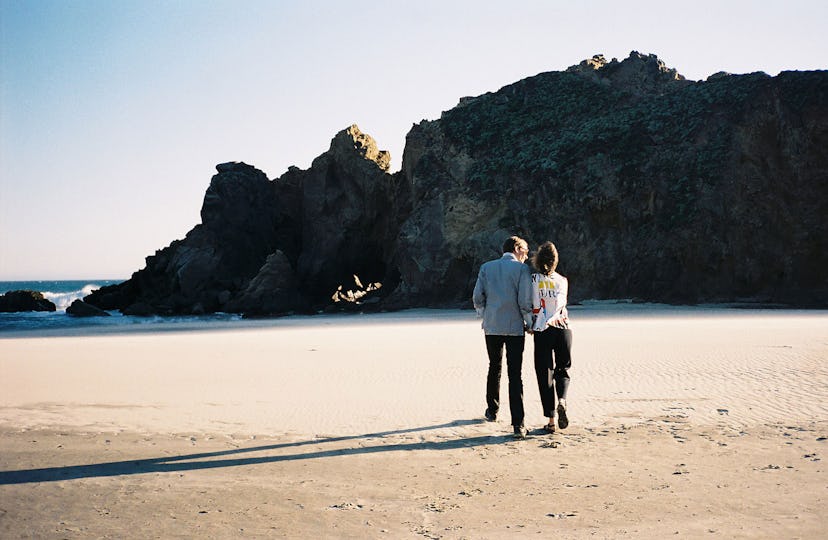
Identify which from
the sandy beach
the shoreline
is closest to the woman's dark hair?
the sandy beach

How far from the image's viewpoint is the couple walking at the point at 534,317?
23.7ft

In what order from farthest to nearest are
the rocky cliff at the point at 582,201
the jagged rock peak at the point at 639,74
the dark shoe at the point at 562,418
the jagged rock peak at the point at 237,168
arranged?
1. the jagged rock peak at the point at 237,168
2. the jagged rock peak at the point at 639,74
3. the rocky cliff at the point at 582,201
4. the dark shoe at the point at 562,418

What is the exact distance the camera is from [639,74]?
36.3 metres

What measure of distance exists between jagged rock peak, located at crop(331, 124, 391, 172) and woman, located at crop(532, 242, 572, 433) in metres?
36.4

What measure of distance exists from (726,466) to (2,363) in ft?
44.2

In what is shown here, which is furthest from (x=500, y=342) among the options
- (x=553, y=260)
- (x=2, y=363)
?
(x=2, y=363)

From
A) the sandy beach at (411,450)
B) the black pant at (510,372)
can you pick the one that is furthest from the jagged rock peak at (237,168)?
the black pant at (510,372)

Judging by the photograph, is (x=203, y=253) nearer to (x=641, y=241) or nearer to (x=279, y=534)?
(x=641, y=241)

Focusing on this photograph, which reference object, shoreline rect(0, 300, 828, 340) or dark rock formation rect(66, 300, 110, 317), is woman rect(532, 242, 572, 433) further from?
Result: dark rock formation rect(66, 300, 110, 317)

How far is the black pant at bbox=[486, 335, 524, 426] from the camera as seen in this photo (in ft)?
23.0

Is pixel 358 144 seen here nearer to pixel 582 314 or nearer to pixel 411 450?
pixel 582 314

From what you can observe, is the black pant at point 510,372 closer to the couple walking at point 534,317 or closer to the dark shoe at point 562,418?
the couple walking at point 534,317

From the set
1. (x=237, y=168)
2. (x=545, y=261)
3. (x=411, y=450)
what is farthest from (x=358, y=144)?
(x=411, y=450)

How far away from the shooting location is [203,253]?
45.6 m
